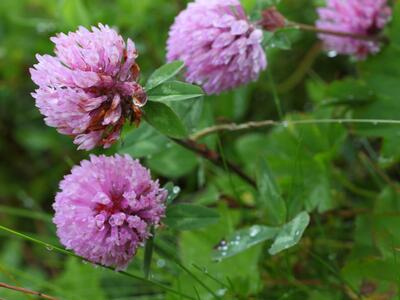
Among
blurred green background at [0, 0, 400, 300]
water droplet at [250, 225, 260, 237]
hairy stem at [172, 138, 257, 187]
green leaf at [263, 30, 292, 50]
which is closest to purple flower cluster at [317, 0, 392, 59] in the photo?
blurred green background at [0, 0, 400, 300]

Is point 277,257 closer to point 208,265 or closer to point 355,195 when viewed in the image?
point 208,265

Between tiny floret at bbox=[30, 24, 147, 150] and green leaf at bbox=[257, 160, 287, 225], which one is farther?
green leaf at bbox=[257, 160, 287, 225]

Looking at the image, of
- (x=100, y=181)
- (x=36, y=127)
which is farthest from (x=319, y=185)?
(x=36, y=127)

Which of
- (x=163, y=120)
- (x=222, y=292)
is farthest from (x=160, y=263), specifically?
(x=163, y=120)

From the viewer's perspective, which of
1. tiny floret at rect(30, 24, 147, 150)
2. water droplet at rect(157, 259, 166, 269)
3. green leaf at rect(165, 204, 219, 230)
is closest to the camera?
tiny floret at rect(30, 24, 147, 150)

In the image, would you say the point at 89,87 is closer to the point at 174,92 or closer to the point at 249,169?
the point at 174,92

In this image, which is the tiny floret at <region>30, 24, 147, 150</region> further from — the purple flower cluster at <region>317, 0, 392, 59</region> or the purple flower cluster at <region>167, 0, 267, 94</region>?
the purple flower cluster at <region>317, 0, 392, 59</region>

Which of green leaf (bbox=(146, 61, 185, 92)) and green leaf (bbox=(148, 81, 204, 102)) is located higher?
green leaf (bbox=(146, 61, 185, 92))

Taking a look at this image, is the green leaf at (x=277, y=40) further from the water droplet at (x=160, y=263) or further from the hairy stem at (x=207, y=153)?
the water droplet at (x=160, y=263)
